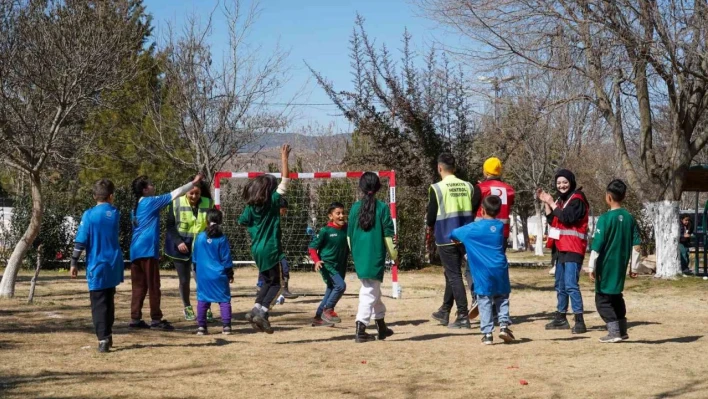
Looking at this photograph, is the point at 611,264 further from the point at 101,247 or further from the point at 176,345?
the point at 101,247

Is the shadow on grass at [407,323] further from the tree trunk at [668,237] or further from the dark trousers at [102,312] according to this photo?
the tree trunk at [668,237]

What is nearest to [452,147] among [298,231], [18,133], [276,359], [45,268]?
[298,231]

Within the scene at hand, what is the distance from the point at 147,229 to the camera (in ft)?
32.9

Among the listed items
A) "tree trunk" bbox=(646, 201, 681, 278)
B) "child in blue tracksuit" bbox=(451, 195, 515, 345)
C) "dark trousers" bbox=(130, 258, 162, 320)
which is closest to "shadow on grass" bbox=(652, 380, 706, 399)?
"child in blue tracksuit" bbox=(451, 195, 515, 345)

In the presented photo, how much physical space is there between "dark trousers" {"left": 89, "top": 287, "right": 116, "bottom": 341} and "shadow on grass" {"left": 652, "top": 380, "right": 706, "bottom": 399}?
496 centimetres

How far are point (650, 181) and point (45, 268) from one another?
48.6ft

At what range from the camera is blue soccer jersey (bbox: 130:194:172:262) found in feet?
32.6

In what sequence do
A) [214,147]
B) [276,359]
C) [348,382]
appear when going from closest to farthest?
[348,382] → [276,359] → [214,147]

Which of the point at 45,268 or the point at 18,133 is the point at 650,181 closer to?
the point at 18,133

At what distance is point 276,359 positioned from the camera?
26.3 feet

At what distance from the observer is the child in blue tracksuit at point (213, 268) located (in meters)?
9.48

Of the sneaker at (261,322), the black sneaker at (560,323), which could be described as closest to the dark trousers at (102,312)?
the sneaker at (261,322)

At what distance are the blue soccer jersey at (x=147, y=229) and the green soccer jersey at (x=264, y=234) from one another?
115 cm

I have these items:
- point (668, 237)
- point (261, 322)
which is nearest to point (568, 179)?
point (261, 322)
